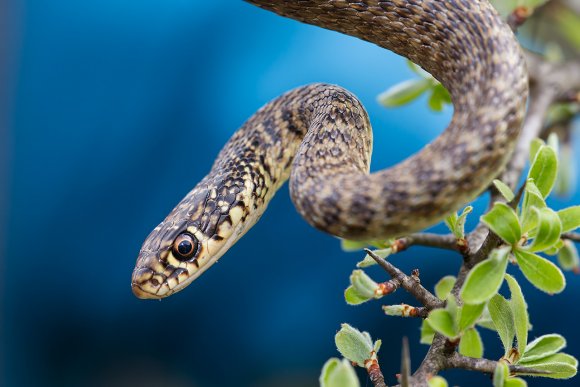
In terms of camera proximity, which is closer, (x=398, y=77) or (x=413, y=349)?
(x=413, y=349)

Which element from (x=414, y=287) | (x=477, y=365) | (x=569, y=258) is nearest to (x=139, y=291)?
(x=414, y=287)

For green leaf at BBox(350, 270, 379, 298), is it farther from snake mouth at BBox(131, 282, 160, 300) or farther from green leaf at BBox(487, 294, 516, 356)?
snake mouth at BBox(131, 282, 160, 300)

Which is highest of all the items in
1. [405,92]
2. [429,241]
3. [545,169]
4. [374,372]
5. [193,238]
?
[405,92]

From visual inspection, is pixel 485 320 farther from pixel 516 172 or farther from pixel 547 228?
pixel 516 172

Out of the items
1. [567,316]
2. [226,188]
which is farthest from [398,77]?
[226,188]

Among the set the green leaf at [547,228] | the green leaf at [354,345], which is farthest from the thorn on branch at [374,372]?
the green leaf at [547,228]

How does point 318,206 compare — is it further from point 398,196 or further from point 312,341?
point 312,341

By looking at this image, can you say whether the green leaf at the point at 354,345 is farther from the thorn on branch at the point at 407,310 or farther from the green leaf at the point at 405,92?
the green leaf at the point at 405,92

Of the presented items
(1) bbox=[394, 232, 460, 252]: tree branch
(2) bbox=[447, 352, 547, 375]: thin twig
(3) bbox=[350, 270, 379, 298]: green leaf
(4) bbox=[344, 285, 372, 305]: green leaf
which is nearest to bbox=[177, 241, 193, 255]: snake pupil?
(1) bbox=[394, 232, 460, 252]: tree branch
